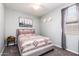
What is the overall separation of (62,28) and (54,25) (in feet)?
0.60

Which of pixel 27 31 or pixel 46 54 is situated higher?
pixel 27 31

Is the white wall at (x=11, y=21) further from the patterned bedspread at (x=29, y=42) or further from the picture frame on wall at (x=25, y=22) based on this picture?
the patterned bedspread at (x=29, y=42)

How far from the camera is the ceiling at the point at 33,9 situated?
46.4 inches

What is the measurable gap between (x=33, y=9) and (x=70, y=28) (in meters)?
0.86

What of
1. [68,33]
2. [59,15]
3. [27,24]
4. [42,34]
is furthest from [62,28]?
[27,24]

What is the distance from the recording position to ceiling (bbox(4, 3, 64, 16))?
118cm

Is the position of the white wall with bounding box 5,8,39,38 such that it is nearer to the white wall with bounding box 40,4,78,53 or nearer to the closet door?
the white wall with bounding box 40,4,78,53

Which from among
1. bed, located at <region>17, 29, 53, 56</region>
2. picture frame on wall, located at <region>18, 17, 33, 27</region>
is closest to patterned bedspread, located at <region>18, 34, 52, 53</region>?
bed, located at <region>17, 29, 53, 56</region>

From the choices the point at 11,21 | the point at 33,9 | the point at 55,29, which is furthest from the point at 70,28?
the point at 11,21

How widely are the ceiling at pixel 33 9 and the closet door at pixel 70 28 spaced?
0.30m

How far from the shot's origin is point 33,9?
1.29 metres

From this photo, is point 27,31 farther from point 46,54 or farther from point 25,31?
point 46,54

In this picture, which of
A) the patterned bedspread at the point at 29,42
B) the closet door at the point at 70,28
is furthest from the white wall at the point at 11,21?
the closet door at the point at 70,28

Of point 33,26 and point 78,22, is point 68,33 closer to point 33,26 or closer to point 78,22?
point 78,22
